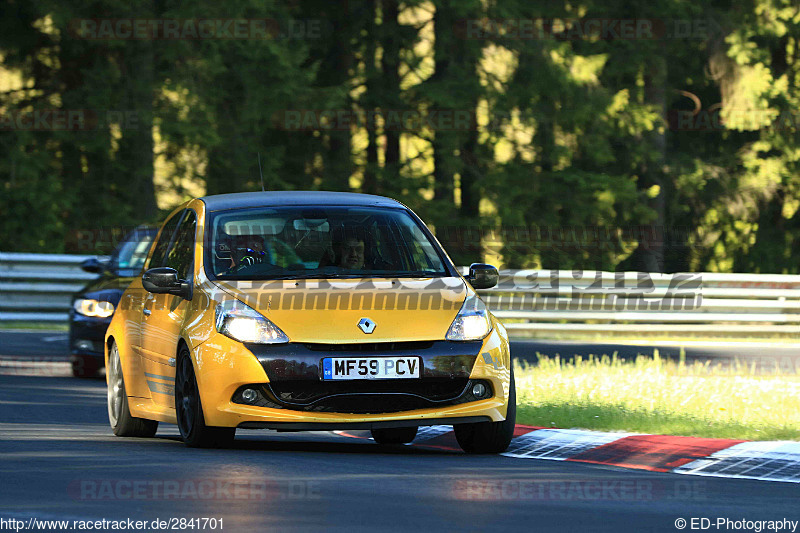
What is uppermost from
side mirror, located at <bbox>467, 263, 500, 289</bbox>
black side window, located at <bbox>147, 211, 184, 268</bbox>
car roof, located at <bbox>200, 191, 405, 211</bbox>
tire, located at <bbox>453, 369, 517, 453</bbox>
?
car roof, located at <bbox>200, 191, 405, 211</bbox>

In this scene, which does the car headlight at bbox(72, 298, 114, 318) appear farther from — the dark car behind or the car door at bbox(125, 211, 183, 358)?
the car door at bbox(125, 211, 183, 358)

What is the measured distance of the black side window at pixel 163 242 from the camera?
11.7 meters

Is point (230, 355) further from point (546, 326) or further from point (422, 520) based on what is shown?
point (546, 326)

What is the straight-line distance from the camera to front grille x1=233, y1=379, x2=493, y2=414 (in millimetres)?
9695

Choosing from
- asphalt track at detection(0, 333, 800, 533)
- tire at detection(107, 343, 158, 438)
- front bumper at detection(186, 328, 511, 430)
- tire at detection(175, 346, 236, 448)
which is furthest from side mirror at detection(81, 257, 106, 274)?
front bumper at detection(186, 328, 511, 430)

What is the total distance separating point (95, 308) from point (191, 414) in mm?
7211

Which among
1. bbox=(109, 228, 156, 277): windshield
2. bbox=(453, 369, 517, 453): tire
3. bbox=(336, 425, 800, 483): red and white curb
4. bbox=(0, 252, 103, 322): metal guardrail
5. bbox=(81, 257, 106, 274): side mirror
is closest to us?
bbox=(336, 425, 800, 483): red and white curb

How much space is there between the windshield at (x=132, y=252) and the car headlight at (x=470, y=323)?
25.9ft

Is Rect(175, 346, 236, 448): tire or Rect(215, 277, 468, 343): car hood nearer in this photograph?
Rect(215, 277, 468, 343): car hood

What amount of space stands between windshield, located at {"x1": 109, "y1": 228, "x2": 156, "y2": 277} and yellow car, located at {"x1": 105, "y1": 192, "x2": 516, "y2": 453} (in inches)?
251

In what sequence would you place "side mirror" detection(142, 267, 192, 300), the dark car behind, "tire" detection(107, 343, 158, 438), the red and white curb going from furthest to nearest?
the dark car behind → "tire" detection(107, 343, 158, 438) → "side mirror" detection(142, 267, 192, 300) → the red and white curb

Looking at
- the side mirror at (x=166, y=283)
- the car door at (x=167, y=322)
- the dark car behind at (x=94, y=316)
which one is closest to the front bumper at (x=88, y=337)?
the dark car behind at (x=94, y=316)

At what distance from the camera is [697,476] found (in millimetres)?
9438

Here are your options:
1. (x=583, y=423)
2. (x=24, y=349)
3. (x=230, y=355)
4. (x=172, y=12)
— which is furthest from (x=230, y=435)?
(x=172, y=12)
